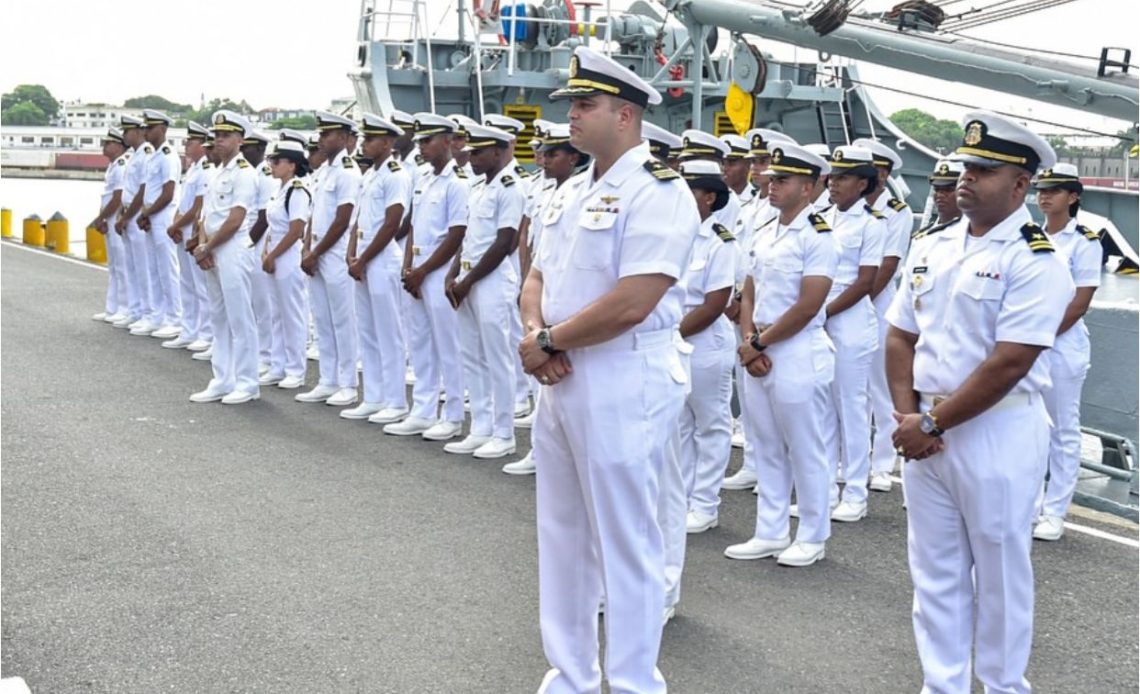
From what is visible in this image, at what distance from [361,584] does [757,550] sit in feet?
6.08

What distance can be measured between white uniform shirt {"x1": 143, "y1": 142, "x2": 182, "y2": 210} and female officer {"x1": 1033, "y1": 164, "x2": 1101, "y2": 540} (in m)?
8.72

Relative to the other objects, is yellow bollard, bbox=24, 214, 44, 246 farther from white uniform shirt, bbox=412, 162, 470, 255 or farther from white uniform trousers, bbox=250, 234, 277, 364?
white uniform shirt, bbox=412, 162, 470, 255

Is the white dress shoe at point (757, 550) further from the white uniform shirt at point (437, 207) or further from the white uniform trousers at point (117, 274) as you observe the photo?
the white uniform trousers at point (117, 274)

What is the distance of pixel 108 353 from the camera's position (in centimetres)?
1228

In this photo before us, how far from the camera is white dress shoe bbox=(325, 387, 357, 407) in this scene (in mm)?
10133

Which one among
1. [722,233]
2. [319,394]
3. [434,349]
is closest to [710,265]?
[722,233]

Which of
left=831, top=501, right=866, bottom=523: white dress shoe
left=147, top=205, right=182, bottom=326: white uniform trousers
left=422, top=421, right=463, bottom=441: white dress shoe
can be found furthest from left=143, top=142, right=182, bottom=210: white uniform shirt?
left=831, top=501, right=866, bottom=523: white dress shoe

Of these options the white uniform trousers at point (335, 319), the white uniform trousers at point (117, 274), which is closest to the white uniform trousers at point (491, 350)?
the white uniform trousers at point (335, 319)

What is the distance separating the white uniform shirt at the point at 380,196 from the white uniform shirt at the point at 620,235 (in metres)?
5.44

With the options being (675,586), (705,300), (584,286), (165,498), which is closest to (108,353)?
(165,498)

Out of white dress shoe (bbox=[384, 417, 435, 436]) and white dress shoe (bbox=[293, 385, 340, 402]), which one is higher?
white dress shoe (bbox=[384, 417, 435, 436])

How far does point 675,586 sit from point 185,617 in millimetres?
1893

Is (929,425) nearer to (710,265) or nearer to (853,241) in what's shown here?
(710,265)

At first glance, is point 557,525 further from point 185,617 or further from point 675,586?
point 185,617
